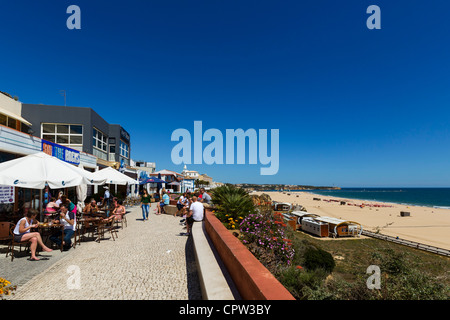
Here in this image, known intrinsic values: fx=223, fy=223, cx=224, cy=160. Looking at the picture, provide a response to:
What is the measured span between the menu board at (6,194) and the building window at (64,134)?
8.24 metres

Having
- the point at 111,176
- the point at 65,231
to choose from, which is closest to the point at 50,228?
the point at 65,231

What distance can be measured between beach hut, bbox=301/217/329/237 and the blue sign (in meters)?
16.4

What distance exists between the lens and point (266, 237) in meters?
5.35

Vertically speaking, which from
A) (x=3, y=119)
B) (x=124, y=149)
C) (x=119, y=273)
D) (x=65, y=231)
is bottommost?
(x=119, y=273)

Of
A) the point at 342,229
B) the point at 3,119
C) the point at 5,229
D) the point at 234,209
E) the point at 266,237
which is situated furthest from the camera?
the point at 342,229

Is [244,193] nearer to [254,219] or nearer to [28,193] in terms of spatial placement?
[254,219]

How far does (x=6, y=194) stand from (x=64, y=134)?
369 inches

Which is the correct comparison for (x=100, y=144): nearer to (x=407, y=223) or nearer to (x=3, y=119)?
(x=3, y=119)

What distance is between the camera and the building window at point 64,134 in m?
16.3

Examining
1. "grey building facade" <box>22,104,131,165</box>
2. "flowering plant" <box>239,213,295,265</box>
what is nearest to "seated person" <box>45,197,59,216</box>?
"flowering plant" <box>239,213,295,265</box>
